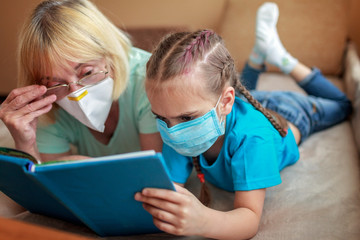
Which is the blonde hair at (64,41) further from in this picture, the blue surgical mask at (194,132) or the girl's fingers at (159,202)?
the girl's fingers at (159,202)

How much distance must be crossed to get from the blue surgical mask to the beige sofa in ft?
0.77

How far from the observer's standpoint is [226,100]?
36.5 inches

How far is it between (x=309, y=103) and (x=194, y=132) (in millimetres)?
799

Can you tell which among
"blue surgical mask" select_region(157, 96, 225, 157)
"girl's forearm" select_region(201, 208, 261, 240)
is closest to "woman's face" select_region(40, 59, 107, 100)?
"blue surgical mask" select_region(157, 96, 225, 157)

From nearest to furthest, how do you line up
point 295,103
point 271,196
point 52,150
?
1. point 271,196
2. point 52,150
3. point 295,103

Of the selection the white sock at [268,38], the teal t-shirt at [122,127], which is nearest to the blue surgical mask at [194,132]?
the teal t-shirt at [122,127]

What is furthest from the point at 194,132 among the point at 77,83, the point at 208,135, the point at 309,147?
the point at 309,147

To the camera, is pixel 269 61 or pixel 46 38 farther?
pixel 269 61

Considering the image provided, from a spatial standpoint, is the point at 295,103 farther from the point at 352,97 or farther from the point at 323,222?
the point at 323,222

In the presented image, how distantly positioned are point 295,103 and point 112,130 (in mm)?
739

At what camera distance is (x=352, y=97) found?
157 centimetres

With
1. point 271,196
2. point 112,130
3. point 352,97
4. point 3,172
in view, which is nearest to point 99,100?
point 112,130

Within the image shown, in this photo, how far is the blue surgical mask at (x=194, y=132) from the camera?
0.87 metres

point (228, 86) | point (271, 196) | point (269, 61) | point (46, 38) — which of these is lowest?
point (271, 196)
